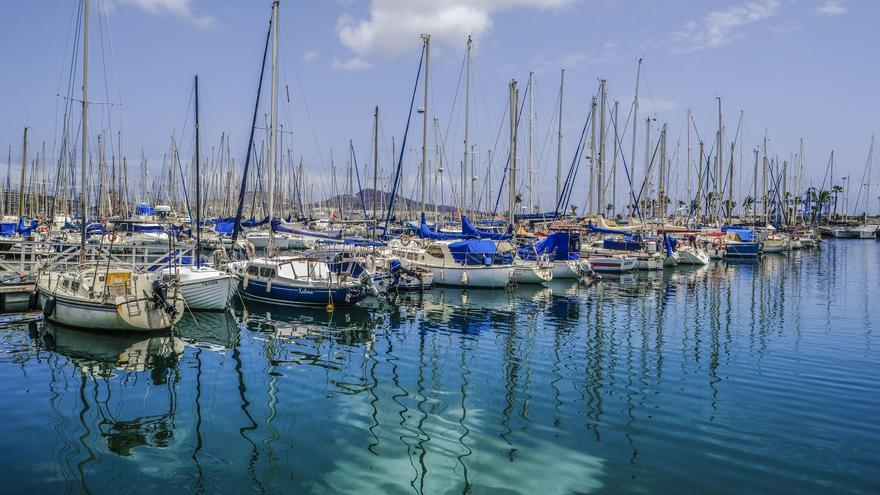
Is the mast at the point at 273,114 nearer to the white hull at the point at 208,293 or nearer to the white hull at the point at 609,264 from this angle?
the white hull at the point at 208,293

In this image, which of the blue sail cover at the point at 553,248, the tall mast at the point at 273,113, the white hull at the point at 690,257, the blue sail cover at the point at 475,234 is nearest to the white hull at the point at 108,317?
the tall mast at the point at 273,113

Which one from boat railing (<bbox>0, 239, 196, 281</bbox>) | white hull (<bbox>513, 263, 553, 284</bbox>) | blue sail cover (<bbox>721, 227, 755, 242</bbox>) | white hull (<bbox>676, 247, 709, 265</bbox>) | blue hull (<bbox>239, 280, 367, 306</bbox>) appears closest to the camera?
boat railing (<bbox>0, 239, 196, 281</bbox>)

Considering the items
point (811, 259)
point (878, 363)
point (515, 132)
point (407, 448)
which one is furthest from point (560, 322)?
point (811, 259)

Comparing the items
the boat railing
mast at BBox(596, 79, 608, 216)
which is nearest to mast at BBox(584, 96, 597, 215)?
mast at BBox(596, 79, 608, 216)

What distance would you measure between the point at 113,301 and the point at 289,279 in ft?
26.7

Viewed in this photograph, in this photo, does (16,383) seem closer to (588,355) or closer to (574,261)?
(588,355)

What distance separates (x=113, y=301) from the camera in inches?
744

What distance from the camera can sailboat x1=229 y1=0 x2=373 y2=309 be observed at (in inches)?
1019

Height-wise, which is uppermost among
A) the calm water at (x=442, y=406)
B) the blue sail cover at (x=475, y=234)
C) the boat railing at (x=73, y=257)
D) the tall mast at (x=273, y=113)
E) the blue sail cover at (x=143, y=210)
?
the tall mast at (x=273, y=113)

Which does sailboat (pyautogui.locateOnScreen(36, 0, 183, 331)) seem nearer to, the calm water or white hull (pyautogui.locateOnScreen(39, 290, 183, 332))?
white hull (pyautogui.locateOnScreen(39, 290, 183, 332))

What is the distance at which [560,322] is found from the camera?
2444 cm

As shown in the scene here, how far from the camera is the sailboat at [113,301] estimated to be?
19.0 m

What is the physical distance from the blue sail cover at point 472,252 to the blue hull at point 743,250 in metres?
38.6

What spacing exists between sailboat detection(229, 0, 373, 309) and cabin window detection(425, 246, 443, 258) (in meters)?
8.98
